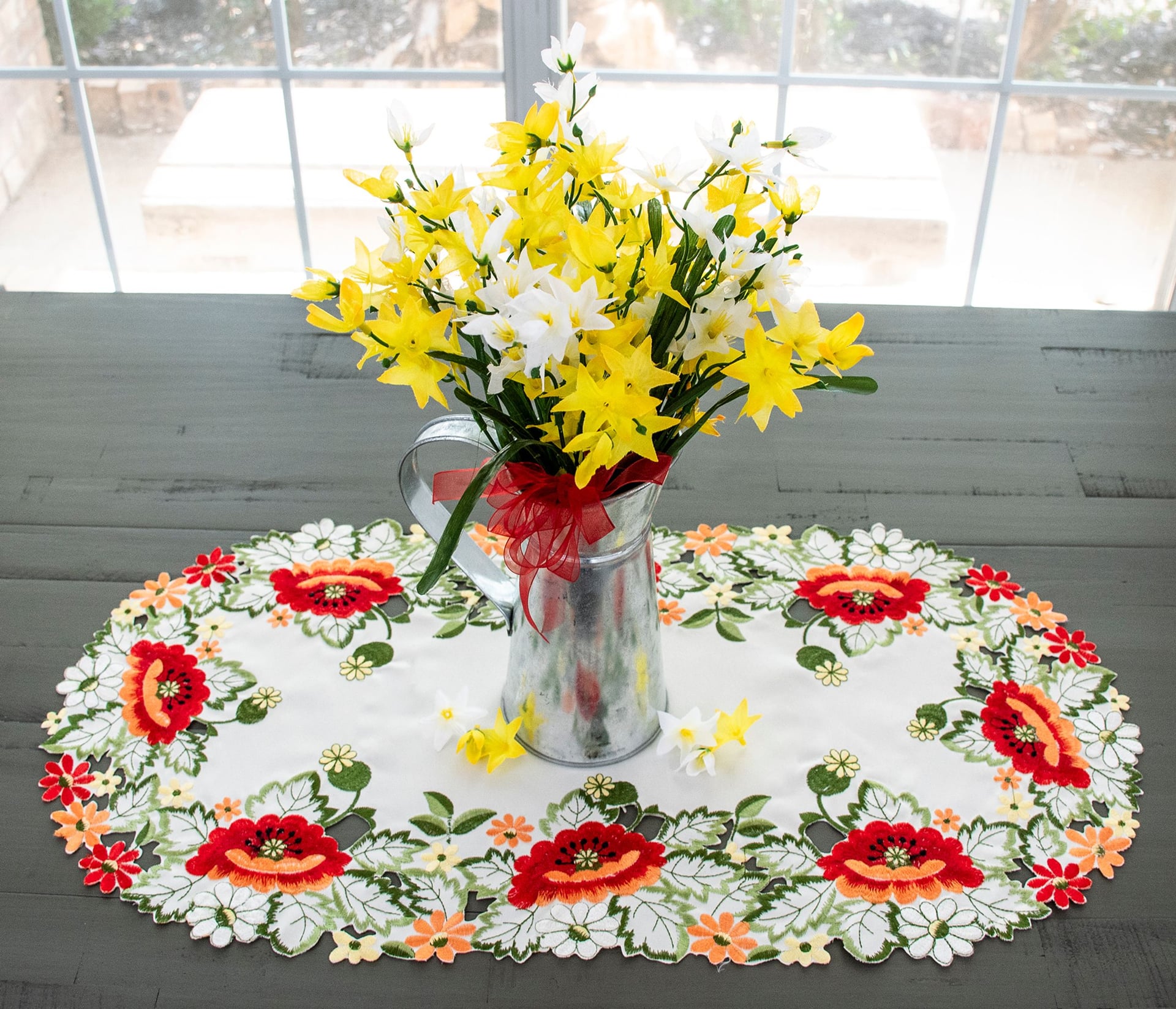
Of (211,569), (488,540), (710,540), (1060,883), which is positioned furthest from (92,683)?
(1060,883)

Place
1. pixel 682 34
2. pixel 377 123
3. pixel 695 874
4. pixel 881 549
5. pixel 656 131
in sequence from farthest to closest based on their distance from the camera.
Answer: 1. pixel 682 34
2. pixel 377 123
3. pixel 656 131
4. pixel 881 549
5. pixel 695 874

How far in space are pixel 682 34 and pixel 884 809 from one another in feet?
8.41

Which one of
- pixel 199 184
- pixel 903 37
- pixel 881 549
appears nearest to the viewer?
pixel 881 549

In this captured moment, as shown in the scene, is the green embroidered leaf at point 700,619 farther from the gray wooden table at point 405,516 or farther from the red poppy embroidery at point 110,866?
the red poppy embroidery at point 110,866

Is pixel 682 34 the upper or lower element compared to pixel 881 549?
upper

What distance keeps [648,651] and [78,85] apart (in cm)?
199

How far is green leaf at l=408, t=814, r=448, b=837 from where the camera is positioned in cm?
89

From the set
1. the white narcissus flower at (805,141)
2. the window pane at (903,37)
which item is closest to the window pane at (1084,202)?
the window pane at (903,37)

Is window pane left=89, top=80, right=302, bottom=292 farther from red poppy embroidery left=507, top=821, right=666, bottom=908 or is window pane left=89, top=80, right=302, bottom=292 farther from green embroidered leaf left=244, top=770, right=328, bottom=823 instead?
red poppy embroidery left=507, top=821, right=666, bottom=908

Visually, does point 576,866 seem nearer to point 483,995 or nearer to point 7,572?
point 483,995

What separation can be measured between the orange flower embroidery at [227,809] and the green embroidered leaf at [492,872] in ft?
0.62

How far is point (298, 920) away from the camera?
829 mm

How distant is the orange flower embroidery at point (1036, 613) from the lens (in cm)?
109

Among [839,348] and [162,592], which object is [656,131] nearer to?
[162,592]
